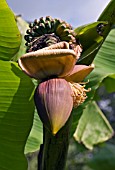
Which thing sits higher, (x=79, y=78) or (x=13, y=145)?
(x=79, y=78)

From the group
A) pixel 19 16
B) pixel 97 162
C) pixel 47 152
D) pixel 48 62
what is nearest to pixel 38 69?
pixel 48 62

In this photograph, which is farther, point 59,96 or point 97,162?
point 97,162

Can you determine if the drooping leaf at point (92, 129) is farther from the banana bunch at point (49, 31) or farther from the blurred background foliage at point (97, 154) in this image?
the banana bunch at point (49, 31)

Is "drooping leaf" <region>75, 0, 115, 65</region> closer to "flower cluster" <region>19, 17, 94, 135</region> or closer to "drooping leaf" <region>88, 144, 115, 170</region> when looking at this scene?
"flower cluster" <region>19, 17, 94, 135</region>

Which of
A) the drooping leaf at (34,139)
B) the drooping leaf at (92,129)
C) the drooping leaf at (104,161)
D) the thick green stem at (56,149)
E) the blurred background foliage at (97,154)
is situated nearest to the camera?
the thick green stem at (56,149)

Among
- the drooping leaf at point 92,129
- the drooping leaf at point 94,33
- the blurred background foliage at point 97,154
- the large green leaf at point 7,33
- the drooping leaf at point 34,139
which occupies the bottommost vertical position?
the blurred background foliage at point 97,154

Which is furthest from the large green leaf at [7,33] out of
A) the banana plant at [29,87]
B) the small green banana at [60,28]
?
the small green banana at [60,28]

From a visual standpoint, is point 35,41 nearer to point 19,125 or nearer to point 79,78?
point 79,78
